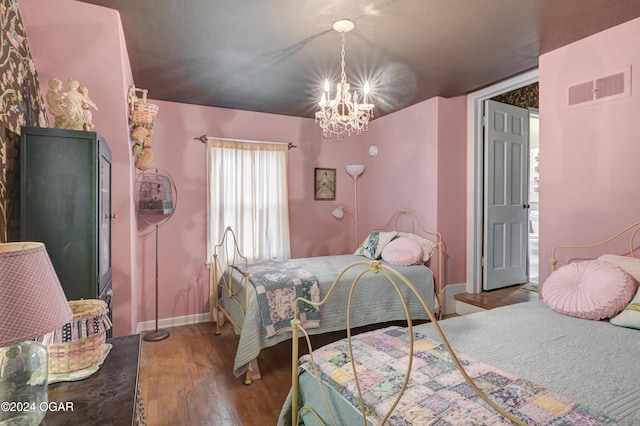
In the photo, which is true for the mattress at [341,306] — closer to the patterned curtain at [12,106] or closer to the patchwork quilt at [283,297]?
the patchwork quilt at [283,297]

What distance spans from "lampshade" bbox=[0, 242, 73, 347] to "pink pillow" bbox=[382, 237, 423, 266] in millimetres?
3039

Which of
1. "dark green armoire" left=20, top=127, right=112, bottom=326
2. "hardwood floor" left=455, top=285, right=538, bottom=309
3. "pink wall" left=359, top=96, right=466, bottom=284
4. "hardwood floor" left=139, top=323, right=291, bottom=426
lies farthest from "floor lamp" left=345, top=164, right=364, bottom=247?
"dark green armoire" left=20, top=127, right=112, bottom=326

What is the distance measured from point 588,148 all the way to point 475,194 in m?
1.35

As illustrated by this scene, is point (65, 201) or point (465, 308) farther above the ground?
point (65, 201)

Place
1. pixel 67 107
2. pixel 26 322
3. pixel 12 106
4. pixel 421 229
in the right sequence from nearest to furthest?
pixel 26 322
pixel 12 106
pixel 67 107
pixel 421 229

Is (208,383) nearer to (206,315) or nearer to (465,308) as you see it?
(206,315)

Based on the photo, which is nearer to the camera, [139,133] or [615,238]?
[615,238]

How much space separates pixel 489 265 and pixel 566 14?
2578mm

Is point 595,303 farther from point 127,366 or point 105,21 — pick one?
point 105,21

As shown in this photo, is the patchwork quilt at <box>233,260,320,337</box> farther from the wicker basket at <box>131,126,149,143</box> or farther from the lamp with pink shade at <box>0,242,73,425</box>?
the lamp with pink shade at <box>0,242,73,425</box>

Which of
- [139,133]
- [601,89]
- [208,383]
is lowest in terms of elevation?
[208,383]

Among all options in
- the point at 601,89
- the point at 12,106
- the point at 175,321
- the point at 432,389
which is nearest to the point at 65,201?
the point at 12,106

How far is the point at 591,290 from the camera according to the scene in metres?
1.95

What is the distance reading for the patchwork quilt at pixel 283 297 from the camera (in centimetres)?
260
